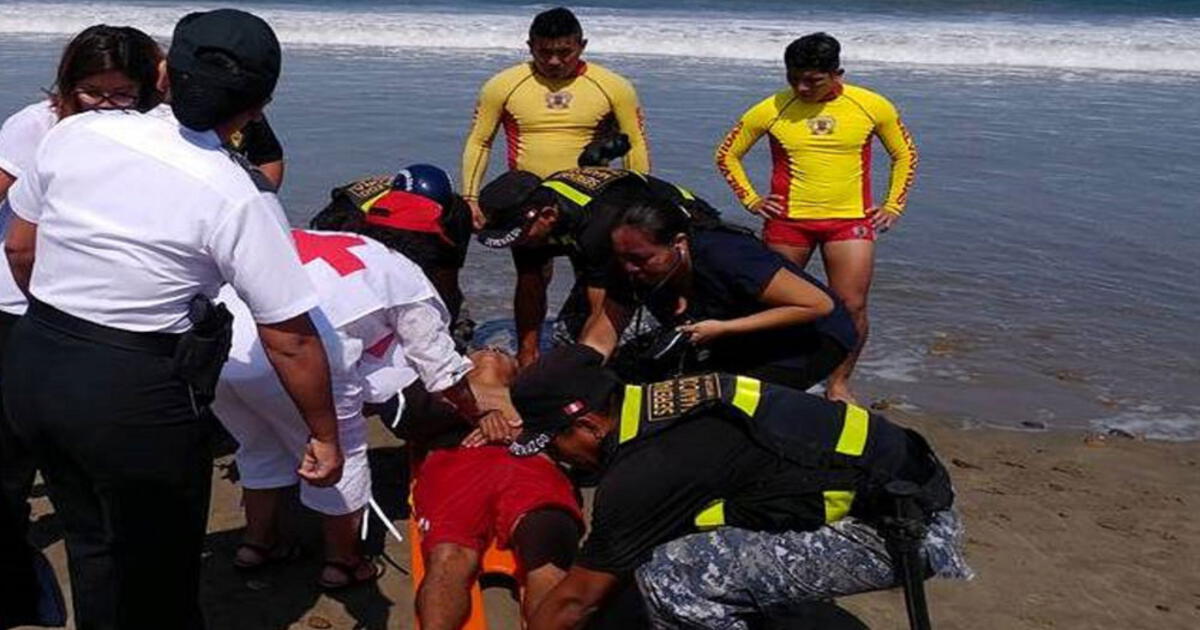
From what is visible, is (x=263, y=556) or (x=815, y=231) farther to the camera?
(x=815, y=231)

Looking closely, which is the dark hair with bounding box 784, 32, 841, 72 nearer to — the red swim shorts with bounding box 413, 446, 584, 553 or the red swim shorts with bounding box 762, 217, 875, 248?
the red swim shorts with bounding box 762, 217, 875, 248

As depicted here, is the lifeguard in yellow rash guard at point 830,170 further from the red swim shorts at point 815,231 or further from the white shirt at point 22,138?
the white shirt at point 22,138

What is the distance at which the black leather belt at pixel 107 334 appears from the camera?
2.83m

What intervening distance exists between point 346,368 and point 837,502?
1388mm

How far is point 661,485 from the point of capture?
3.26 metres

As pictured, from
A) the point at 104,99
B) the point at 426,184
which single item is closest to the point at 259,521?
the point at 426,184

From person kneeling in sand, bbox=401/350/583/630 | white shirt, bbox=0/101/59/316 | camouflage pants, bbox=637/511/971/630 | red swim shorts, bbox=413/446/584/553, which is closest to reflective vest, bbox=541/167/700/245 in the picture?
person kneeling in sand, bbox=401/350/583/630

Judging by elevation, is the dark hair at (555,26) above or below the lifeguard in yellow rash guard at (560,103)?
above

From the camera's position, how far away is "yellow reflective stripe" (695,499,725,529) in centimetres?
341

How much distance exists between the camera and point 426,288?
4.05 m

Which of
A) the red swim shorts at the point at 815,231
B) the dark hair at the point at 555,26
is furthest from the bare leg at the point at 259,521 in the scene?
the red swim shorts at the point at 815,231

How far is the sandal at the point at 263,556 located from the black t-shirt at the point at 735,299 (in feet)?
4.29

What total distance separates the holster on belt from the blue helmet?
2.02m

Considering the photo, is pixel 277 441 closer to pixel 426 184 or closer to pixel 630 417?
pixel 426 184
